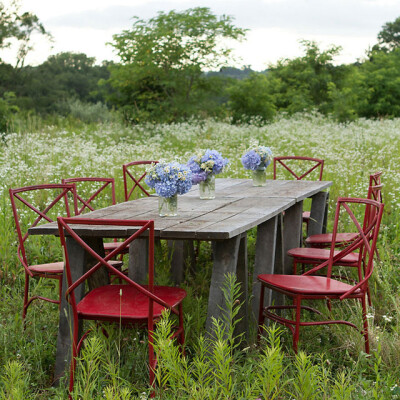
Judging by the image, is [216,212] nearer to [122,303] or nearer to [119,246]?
[122,303]

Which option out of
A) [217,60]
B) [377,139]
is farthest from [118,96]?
[377,139]

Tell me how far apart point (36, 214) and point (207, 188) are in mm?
2753

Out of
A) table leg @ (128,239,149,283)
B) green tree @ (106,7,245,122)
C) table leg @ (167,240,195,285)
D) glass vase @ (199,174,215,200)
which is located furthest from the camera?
green tree @ (106,7,245,122)

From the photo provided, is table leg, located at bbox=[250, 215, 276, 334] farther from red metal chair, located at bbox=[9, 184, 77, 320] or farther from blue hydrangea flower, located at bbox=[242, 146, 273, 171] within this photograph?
red metal chair, located at bbox=[9, 184, 77, 320]

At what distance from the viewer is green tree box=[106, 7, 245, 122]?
15.9 metres

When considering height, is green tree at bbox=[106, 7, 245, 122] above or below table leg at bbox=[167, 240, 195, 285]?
above

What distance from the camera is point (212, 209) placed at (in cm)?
398

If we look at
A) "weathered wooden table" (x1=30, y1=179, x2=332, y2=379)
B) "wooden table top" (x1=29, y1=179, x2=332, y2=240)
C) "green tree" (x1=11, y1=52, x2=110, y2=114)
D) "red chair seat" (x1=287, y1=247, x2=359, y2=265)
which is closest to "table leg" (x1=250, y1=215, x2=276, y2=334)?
"weathered wooden table" (x1=30, y1=179, x2=332, y2=379)

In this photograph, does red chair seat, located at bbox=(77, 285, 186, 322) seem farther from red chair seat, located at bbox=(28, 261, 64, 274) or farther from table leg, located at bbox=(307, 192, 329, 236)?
table leg, located at bbox=(307, 192, 329, 236)

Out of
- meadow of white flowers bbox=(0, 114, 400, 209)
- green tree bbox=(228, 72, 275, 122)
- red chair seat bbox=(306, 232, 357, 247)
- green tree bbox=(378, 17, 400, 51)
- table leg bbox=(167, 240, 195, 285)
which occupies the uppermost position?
green tree bbox=(378, 17, 400, 51)

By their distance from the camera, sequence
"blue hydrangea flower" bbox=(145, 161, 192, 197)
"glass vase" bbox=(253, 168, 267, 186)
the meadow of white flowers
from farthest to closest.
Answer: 1. the meadow of white flowers
2. "glass vase" bbox=(253, 168, 267, 186)
3. "blue hydrangea flower" bbox=(145, 161, 192, 197)

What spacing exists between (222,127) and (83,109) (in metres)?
5.99

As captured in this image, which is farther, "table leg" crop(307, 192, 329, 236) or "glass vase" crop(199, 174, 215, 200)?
"table leg" crop(307, 192, 329, 236)

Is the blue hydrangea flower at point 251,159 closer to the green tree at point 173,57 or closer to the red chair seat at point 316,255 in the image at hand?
the red chair seat at point 316,255
